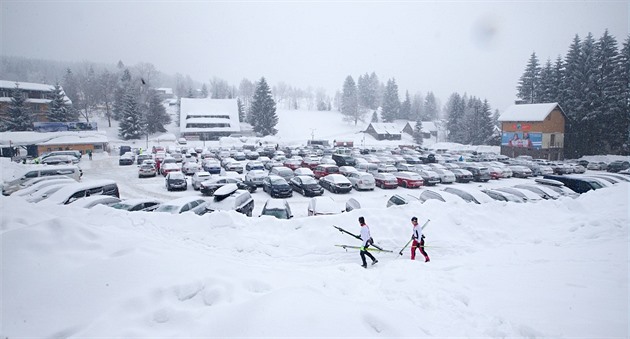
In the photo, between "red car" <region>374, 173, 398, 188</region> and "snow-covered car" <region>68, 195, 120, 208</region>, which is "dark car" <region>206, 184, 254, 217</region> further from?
Result: "red car" <region>374, 173, 398, 188</region>

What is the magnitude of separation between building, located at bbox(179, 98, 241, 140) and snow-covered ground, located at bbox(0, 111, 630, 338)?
6710 centimetres

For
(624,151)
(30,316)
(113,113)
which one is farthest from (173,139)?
(624,151)

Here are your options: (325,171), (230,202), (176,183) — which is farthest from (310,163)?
(230,202)

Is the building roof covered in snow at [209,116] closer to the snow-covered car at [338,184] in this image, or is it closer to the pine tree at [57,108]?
the pine tree at [57,108]

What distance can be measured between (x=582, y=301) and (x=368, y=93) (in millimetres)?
126564

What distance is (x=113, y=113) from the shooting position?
293ft

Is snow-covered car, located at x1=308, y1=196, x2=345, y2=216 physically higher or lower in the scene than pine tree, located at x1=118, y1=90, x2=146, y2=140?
lower

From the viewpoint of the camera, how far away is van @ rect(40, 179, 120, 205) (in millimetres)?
15977

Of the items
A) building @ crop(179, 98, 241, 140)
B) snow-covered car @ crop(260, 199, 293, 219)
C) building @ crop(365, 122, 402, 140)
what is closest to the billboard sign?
building @ crop(179, 98, 241, 140)

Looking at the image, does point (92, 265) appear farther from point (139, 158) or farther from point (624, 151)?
point (624, 151)

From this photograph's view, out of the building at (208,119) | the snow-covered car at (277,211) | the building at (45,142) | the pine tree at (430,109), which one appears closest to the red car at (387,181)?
the snow-covered car at (277,211)

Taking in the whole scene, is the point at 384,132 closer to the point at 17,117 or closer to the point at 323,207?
the point at 323,207

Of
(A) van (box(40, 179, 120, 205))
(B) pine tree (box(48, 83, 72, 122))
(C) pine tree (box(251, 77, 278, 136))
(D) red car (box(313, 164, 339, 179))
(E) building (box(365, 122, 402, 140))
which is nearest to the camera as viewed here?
(A) van (box(40, 179, 120, 205))

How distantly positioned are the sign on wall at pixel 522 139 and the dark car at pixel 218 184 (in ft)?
152
